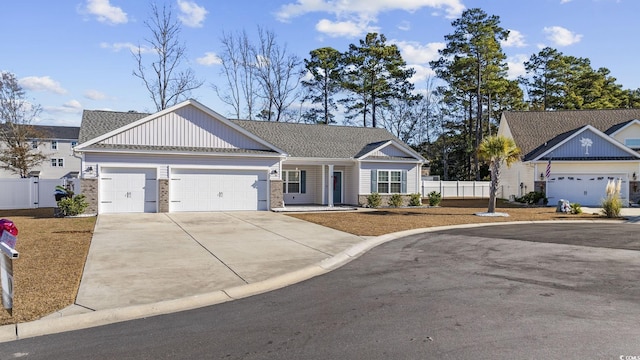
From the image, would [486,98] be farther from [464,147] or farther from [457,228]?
[457,228]

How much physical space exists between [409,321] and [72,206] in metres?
17.5

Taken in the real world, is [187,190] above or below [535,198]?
above

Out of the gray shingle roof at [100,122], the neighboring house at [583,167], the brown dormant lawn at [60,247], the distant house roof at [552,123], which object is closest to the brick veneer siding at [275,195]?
the brown dormant lawn at [60,247]

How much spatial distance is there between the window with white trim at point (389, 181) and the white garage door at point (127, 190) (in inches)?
512

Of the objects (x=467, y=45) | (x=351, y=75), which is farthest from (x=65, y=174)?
(x=467, y=45)

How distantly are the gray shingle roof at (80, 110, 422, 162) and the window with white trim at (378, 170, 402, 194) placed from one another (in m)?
1.73

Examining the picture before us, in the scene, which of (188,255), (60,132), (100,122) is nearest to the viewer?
(188,255)

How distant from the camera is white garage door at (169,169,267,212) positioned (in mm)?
21281

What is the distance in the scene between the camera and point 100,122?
22875mm

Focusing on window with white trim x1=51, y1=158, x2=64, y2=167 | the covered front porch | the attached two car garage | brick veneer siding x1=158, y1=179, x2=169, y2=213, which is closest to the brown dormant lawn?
the attached two car garage

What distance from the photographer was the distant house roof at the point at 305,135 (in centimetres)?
2353

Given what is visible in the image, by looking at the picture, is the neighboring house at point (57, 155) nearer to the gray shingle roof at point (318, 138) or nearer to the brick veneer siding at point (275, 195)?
the gray shingle roof at point (318, 138)

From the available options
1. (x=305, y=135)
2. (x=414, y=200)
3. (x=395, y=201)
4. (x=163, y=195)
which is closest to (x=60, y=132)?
(x=305, y=135)

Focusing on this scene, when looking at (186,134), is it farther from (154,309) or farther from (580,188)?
(580,188)
